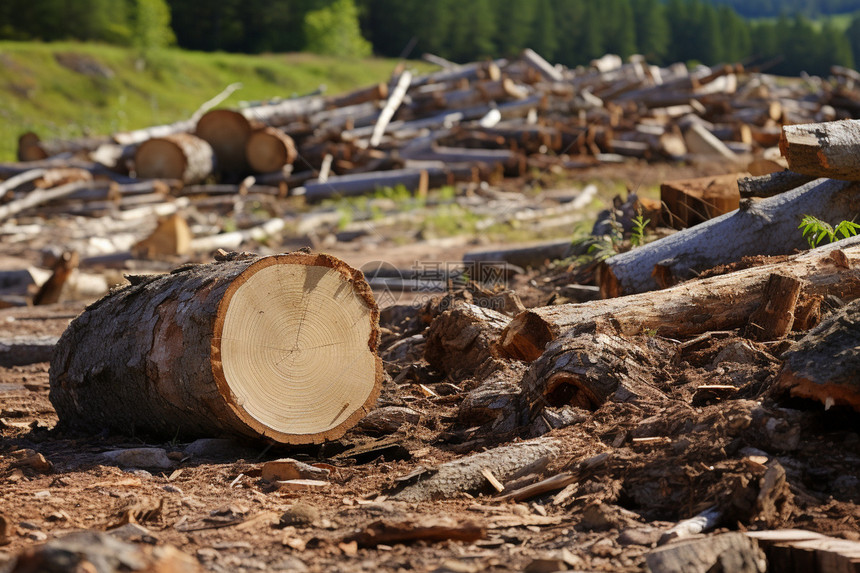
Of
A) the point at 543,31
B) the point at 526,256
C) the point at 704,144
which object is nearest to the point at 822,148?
the point at 526,256

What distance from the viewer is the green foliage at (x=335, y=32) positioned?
1970 inches

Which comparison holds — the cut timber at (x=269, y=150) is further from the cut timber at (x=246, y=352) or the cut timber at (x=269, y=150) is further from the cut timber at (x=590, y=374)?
the cut timber at (x=590, y=374)

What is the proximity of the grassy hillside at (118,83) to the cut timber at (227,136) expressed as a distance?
7732mm

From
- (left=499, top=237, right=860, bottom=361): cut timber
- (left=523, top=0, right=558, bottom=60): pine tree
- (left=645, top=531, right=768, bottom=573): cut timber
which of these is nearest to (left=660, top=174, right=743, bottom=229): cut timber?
(left=499, top=237, right=860, bottom=361): cut timber

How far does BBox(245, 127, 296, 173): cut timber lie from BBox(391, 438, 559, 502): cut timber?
1360cm

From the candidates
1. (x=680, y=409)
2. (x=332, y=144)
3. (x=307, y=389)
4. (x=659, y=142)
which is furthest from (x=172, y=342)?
(x=659, y=142)

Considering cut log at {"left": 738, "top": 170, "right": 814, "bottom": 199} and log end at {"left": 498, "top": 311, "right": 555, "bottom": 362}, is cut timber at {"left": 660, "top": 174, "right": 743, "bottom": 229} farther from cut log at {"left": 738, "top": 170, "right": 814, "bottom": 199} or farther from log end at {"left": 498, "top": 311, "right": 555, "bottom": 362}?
log end at {"left": 498, "top": 311, "right": 555, "bottom": 362}

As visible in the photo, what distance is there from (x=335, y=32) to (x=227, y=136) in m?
35.9

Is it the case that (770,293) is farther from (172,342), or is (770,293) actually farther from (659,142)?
(659,142)

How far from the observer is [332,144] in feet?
54.8

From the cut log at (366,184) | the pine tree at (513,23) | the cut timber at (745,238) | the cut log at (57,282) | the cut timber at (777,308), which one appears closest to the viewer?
the cut timber at (777,308)

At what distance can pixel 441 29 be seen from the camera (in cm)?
5409

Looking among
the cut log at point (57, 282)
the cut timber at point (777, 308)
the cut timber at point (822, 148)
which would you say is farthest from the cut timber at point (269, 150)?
the cut timber at point (777, 308)

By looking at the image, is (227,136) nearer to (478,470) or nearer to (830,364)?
(478,470)
